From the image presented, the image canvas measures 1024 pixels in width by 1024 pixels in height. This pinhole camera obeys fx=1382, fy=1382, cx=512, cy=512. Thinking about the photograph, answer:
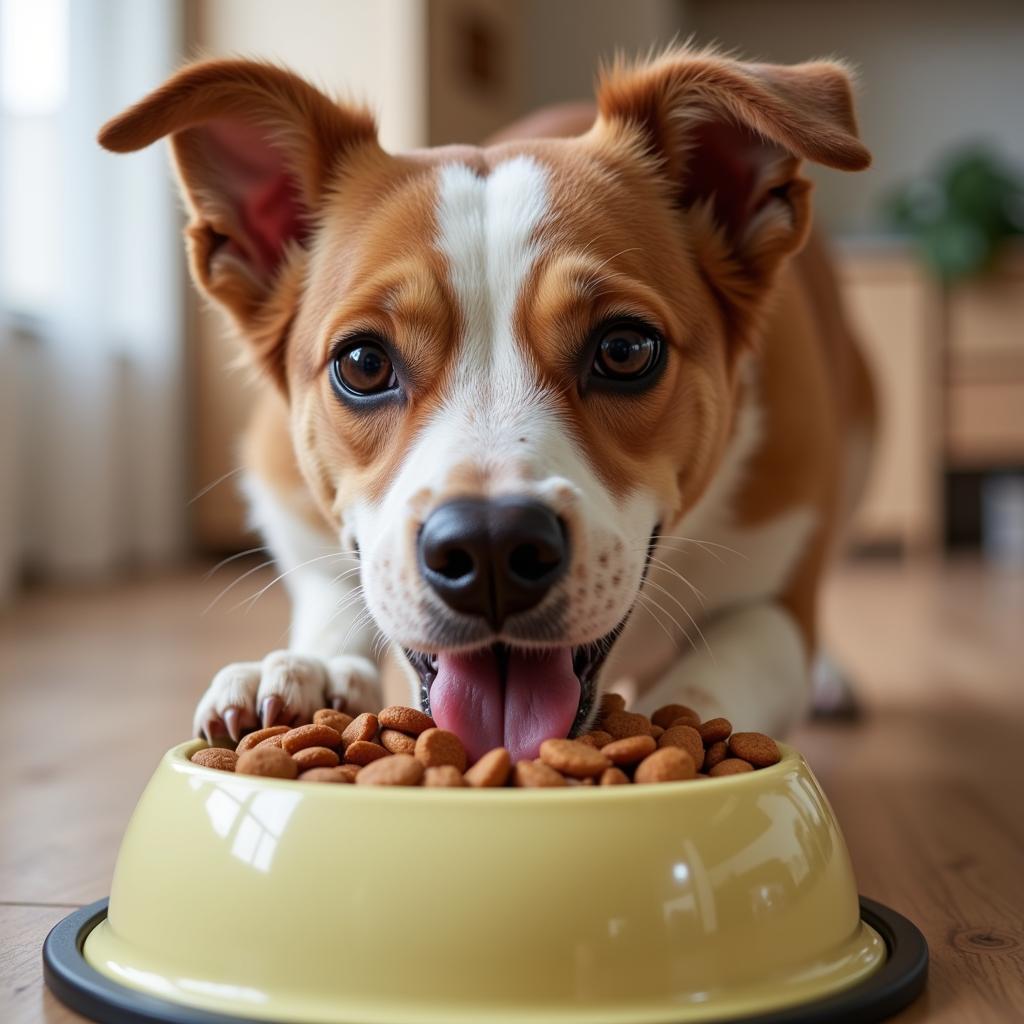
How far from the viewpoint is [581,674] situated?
1264 mm

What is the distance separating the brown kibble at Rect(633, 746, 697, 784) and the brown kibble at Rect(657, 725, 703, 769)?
0.19 feet

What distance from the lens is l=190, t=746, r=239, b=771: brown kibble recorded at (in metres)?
→ 1.12

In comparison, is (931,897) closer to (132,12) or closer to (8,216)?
(8,216)

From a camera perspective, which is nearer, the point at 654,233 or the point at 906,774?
the point at 654,233

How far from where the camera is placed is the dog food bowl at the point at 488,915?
2.91 ft

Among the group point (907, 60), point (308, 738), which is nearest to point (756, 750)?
point (308, 738)

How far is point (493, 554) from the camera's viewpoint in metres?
1.10

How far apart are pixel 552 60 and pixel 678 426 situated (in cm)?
600

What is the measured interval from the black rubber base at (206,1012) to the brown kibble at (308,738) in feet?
0.68

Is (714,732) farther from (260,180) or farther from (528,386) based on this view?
(260,180)

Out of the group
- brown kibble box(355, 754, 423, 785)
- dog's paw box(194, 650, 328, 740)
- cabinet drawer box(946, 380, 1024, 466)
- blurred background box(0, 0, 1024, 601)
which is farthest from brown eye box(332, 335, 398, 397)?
cabinet drawer box(946, 380, 1024, 466)

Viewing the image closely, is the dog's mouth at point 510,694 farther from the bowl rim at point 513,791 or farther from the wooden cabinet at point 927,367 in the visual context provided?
the wooden cabinet at point 927,367

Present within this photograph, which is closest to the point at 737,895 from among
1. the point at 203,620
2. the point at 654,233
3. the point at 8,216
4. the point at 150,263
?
the point at 654,233

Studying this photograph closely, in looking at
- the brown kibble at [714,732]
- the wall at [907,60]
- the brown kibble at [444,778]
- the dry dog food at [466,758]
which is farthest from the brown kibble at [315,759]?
the wall at [907,60]
